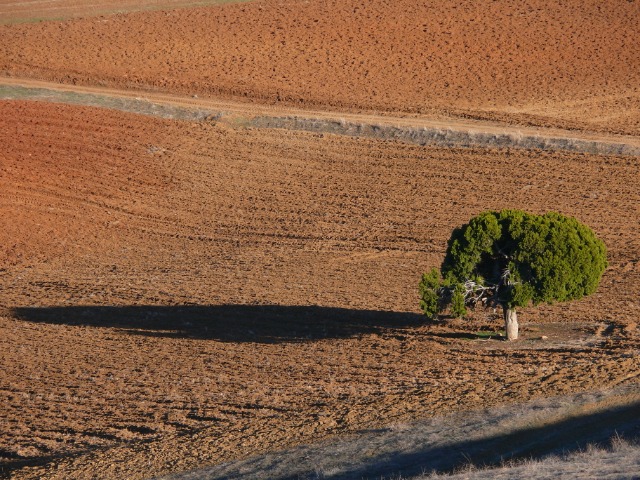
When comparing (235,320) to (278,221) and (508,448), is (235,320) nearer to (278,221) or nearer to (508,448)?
(278,221)

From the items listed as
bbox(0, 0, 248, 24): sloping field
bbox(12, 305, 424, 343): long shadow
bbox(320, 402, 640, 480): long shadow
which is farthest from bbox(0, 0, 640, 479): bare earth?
bbox(320, 402, 640, 480): long shadow

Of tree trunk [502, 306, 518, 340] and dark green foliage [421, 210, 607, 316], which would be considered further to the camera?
tree trunk [502, 306, 518, 340]

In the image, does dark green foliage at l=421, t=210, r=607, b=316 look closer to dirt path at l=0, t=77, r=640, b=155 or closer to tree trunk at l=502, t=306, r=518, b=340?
tree trunk at l=502, t=306, r=518, b=340

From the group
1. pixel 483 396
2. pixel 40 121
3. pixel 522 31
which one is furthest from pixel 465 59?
pixel 483 396

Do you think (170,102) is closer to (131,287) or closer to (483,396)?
(131,287)

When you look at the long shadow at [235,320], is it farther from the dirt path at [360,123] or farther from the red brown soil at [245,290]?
the dirt path at [360,123]

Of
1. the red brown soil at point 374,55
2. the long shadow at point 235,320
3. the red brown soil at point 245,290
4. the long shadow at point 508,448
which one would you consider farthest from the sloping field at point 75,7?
the long shadow at point 508,448
